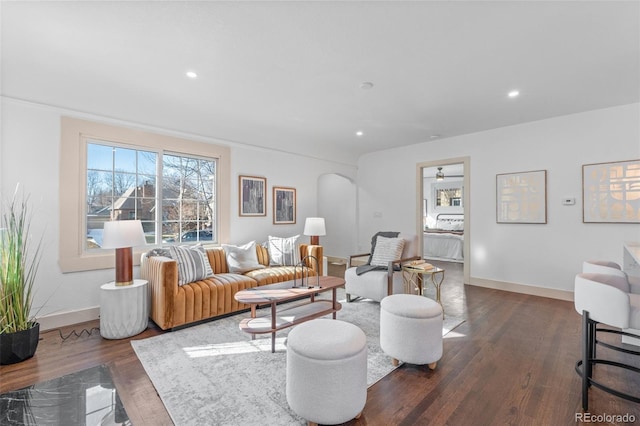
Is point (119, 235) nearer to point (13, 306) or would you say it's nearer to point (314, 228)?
point (13, 306)

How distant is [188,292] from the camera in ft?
10.2

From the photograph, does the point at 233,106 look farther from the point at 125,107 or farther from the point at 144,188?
the point at 144,188

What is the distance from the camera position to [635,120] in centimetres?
373

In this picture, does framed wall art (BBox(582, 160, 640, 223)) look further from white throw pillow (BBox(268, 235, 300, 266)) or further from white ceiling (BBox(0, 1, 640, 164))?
white throw pillow (BBox(268, 235, 300, 266))

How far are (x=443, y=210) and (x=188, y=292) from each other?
962cm

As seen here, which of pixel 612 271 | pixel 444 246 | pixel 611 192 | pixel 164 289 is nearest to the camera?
pixel 612 271

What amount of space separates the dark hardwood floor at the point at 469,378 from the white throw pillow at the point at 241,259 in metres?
1.19

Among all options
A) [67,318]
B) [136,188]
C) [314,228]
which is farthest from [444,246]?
[67,318]

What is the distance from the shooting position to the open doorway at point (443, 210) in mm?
5637

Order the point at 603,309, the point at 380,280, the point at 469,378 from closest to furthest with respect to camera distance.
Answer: the point at 603,309 < the point at 469,378 < the point at 380,280

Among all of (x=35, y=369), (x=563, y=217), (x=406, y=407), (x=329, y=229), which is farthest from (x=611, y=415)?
(x=329, y=229)

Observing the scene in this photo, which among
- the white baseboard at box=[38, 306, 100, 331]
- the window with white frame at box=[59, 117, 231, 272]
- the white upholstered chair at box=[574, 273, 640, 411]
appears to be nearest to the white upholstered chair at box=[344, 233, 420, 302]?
the white upholstered chair at box=[574, 273, 640, 411]

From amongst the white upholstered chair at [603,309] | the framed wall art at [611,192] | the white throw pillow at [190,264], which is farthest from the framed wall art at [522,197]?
Answer: the white throw pillow at [190,264]

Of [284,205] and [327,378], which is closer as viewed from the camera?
[327,378]
